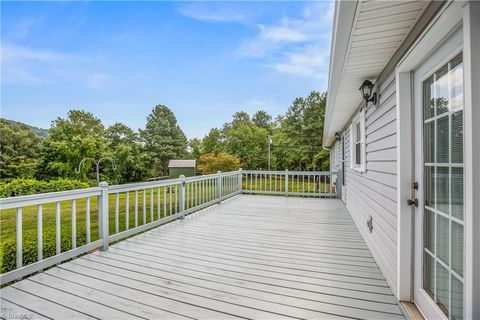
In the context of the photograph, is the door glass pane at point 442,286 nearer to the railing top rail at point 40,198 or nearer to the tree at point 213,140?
the railing top rail at point 40,198

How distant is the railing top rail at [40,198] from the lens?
89.4 inches

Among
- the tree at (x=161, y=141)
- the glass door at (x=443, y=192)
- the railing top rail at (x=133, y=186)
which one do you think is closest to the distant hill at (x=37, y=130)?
the tree at (x=161, y=141)

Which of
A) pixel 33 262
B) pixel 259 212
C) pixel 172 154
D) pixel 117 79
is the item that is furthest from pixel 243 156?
pixel 33 262

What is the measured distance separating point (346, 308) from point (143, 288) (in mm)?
1773

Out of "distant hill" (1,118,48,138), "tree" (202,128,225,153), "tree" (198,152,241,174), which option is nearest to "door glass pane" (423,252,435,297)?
"tree" (198,152,241,174)

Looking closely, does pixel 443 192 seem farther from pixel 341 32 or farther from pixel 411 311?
pixel 341 32

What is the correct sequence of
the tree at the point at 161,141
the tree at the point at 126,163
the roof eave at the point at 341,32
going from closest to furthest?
the roof eave at the point at 341,32 < the tree at the point at 126,163 < the tree at the point at 161,141

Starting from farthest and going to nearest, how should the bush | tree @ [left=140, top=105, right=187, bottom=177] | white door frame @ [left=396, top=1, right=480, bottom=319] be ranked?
tree @ [left=140, top=105, right=187, bottom=177] < the bush < white door frame @ [left=396, top=1, right=480, bottom=319]

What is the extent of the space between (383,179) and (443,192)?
1.14 metres

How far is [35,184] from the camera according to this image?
13203 millimetres

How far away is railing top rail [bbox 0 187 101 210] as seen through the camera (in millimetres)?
2270

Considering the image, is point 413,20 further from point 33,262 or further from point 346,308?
point 33,262

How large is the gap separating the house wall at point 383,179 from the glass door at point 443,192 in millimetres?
404

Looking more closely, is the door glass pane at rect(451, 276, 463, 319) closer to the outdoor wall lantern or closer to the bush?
the outdoor wall lantern
